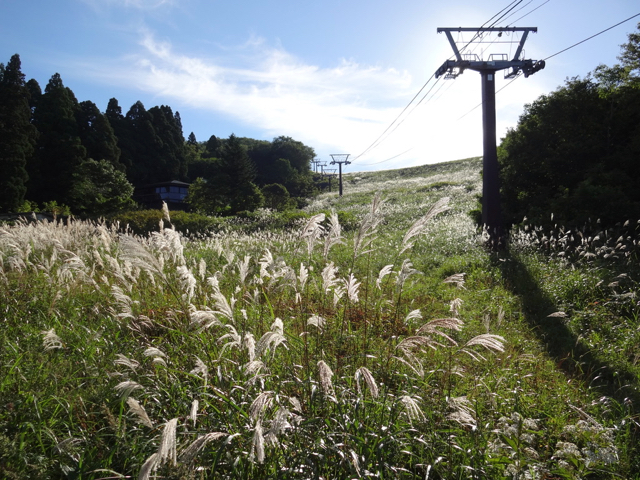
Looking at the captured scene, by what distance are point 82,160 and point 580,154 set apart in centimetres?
3629

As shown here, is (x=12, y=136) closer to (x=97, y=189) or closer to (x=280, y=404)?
(x=97, y=189)

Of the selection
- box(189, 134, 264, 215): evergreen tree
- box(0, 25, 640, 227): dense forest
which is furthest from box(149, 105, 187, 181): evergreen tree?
box(189, 134, 264, 215): evergreen tree

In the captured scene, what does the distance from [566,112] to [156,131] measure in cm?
4787

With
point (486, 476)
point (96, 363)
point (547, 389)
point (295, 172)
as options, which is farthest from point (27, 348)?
point (295, 172)

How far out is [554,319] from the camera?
5.62 meters

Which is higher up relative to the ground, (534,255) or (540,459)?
(534,255)

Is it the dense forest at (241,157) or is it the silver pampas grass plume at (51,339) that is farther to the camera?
the dense forest at (241,157)

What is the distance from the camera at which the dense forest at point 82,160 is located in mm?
26047

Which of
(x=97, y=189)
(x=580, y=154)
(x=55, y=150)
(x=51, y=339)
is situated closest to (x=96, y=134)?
(x=55, y=150)

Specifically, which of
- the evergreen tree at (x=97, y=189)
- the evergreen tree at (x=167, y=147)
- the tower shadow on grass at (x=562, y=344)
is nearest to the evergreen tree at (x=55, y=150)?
the evergreen tree at (x=97, y=189)

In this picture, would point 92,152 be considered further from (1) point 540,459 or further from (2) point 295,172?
(1) point 540,459

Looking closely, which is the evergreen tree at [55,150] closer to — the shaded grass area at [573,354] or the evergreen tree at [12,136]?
the evergreen tree at [12,136]

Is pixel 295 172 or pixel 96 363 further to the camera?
pixel 295 172

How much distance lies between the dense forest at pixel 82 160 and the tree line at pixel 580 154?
23.0 metres
